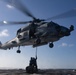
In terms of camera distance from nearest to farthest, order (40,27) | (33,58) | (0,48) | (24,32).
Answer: (40,27) < (24,32) < (33,58) < (0,48)

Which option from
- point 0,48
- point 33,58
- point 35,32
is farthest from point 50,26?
point 0,48

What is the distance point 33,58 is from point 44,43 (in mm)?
6002

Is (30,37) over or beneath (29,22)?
beneath

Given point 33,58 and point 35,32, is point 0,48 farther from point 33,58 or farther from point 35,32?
point 35,32

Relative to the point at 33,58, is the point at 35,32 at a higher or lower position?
higher

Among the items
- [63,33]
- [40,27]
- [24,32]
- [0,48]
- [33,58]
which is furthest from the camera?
[0,48]

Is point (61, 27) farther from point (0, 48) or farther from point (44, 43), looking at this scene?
point (0, 48)

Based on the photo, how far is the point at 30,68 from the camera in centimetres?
4422

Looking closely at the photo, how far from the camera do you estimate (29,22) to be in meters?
44.2

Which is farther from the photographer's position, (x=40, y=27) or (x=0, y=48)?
(x=0, y=48)

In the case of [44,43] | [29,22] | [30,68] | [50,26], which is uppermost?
[29,22]

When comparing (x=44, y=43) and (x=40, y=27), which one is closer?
(x=40, y=27)

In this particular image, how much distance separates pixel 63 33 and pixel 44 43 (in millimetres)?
8312

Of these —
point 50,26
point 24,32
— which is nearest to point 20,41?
point 24,32
